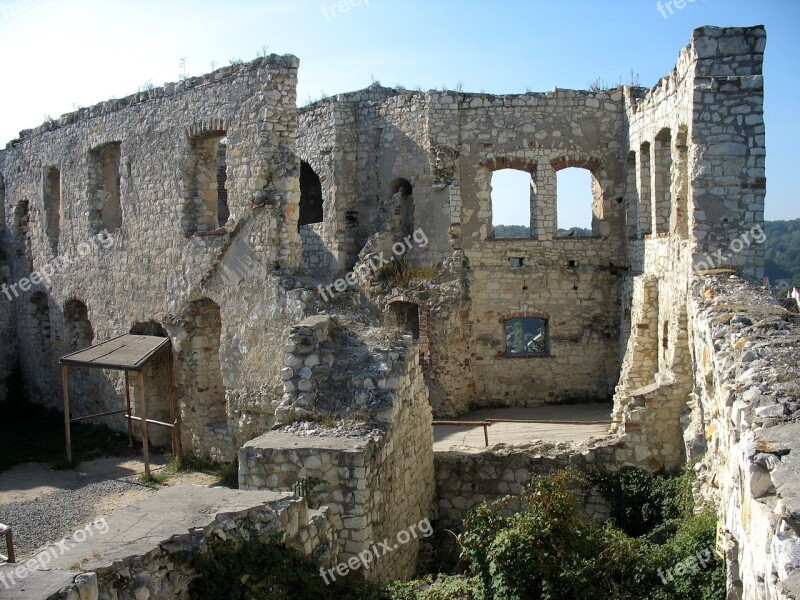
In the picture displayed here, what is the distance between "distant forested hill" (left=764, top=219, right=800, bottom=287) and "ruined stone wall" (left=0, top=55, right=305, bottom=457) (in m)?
38.4

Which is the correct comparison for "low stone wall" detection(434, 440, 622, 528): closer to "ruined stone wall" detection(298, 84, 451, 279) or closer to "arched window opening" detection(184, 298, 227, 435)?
"arched window opening" detection(184, 298, 227, 435)

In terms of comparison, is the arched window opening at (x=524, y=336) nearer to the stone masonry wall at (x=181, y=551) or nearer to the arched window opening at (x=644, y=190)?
the arched window opening at (x=644, y=190)

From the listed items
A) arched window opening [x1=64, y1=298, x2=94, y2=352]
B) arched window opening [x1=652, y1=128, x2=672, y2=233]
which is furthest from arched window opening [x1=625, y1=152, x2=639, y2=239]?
arched window opening [x1=64, y1=298, x2=94, y2=352]

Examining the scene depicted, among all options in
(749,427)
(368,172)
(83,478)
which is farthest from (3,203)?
(749,427)

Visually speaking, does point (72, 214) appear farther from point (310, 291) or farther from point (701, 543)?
point (701, 543)

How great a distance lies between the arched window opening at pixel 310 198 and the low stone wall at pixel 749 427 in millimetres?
11331

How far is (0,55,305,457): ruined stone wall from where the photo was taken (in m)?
11.8

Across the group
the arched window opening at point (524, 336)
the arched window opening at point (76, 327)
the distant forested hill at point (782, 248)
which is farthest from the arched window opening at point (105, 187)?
the distant forested hill at point (782, 248)

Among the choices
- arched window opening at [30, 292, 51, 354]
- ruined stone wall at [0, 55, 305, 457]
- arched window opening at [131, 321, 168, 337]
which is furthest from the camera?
arched window opening at [30, 292, 51, 354]

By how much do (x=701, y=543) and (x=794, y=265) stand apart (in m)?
56.7

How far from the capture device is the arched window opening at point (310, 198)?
18.3 m

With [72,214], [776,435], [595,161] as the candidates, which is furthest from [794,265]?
[776,435]

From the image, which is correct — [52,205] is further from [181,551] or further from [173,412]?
[181,551]

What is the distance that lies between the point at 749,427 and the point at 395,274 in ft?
32.2
